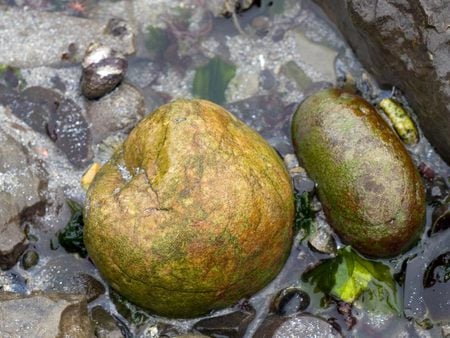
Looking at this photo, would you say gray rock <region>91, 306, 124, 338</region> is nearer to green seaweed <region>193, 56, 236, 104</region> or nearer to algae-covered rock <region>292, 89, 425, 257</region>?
algae-covered rock <region>292, 89, 425, 257</region>

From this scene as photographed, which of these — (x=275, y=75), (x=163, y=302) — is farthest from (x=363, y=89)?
(x=163, y=302)

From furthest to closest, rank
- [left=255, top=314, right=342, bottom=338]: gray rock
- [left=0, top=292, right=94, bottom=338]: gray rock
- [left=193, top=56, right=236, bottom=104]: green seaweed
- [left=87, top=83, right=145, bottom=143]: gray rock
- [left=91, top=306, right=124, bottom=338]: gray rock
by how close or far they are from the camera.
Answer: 1. [left=193, top=56, right=236, bottom=104]: green seaweed
2. [left=87, top=83, right=145, bottom=143]: gray rock
3. [left=91, top=306, right=124, bottom=338]: gray rock
4. [left=255, top=314, right=342, bottom=338]: gray rock
5. [left=0, top=292, right=94, bottom=338]: gray rock

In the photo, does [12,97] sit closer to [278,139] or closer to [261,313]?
[278,139]

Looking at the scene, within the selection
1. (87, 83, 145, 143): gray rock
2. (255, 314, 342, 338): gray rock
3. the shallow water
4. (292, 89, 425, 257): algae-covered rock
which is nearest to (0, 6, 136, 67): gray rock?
the shallow water

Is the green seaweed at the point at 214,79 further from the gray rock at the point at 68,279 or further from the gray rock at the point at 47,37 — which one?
the gray rock at the point at 68,279

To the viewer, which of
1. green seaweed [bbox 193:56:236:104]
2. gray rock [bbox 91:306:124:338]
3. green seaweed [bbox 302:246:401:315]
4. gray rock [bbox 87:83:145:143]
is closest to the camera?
gray rock [bbox 91:306:124:338]

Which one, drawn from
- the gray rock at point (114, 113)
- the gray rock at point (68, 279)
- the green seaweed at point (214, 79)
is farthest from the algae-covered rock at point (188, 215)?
the green seaweed at point (214, 79)

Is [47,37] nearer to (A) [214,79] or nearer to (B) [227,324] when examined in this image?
(A) [214,79]

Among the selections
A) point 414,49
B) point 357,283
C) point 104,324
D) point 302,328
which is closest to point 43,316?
point 104,324
